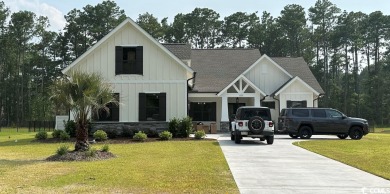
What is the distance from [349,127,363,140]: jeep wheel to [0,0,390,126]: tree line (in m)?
44.4

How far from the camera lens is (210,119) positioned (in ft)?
103

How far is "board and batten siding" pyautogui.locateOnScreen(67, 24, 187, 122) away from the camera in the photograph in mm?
24734

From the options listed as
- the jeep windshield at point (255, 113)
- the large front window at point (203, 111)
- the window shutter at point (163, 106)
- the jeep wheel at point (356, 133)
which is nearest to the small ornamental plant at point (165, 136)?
the window shutter at point (163, 106)

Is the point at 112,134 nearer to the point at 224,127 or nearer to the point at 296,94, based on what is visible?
the point at 224,127

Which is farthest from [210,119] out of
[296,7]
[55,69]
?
[296,7]

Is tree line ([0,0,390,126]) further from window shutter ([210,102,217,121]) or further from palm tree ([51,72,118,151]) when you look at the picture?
palm tree ([51,72,118,151])

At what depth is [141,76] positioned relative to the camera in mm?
24859

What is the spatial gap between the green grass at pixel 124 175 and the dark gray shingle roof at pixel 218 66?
16.3 metres

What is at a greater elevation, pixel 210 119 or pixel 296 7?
pixel 296 7

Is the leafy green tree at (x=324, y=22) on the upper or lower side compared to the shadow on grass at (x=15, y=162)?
upper

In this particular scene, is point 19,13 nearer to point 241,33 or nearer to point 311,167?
point 241,33

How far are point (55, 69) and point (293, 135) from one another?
5220 cm

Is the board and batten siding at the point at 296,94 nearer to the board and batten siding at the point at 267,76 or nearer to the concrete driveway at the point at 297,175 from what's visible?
the board and batten siding at the point at 267,76

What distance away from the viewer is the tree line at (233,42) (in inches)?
2537
